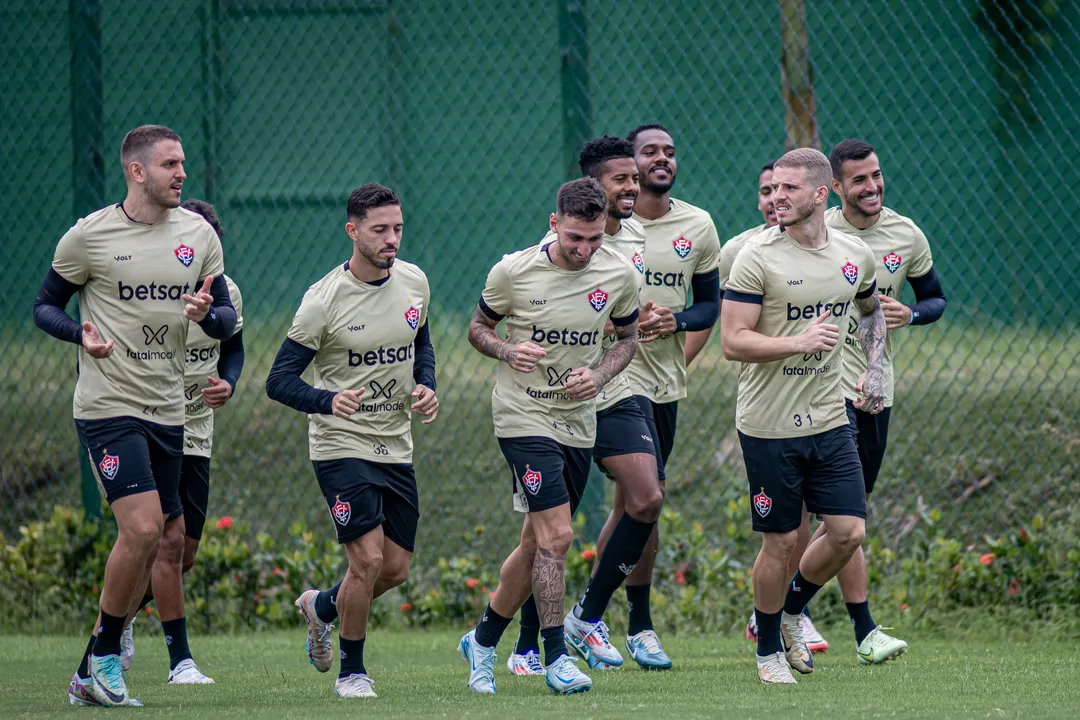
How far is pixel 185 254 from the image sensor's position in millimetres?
5809

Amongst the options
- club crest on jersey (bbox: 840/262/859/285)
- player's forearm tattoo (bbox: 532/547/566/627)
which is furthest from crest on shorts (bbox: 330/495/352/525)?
club crest on jersey (bbox: 840/262/859/285)

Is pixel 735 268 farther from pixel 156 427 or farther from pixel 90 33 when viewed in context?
pixel 90 33

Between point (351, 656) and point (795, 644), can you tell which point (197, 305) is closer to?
point (351, 656)

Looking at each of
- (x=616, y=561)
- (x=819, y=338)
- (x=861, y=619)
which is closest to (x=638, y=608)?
(x=616, y=561)

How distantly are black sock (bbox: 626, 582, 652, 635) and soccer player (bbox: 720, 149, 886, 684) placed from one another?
1.05 meters

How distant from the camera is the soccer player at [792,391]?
221 inches

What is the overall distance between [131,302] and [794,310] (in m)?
2.82

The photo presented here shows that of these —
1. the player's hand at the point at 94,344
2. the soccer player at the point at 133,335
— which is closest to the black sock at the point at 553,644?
the soccer player at the point at 133,335

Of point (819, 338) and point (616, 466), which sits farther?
point (616, 466)

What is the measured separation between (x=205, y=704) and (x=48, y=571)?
138 inches

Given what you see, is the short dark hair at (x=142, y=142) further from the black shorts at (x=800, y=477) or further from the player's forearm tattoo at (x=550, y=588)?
the black shorts at (x=800, y=477)

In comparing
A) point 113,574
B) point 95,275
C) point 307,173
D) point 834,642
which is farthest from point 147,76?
point 834,642

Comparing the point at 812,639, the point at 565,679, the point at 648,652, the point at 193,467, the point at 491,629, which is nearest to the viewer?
the point at 565,679

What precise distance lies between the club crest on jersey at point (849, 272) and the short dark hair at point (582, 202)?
105 cm
